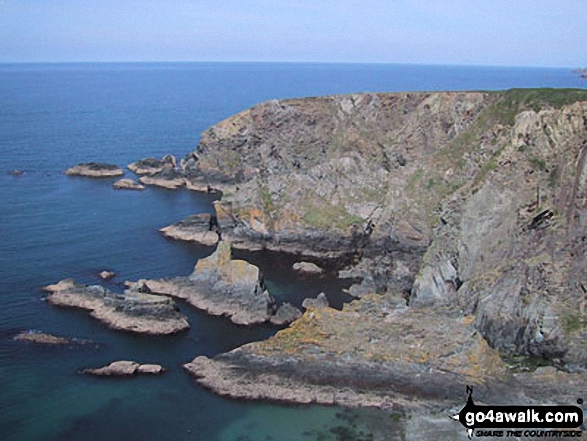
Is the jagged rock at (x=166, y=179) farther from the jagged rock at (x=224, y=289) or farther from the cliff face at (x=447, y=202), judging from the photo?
the jagged rock at (x=224, y=289)

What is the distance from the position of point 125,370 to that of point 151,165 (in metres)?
86.6

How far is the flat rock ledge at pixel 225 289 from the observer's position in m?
64.3

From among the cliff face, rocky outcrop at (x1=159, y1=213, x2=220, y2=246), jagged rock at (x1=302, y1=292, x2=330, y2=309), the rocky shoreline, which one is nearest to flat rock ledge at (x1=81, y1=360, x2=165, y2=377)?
the rocky shoreline

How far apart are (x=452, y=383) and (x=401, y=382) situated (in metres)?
4.09

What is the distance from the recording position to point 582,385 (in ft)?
157

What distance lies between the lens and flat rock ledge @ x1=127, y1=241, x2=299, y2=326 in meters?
64.3

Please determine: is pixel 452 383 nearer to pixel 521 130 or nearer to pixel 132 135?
pixel 521 130

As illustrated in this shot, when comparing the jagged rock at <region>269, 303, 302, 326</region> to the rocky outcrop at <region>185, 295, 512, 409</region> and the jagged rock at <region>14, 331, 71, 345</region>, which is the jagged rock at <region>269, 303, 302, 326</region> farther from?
the jagged rock at <region>14, 331, 71, 345</region>

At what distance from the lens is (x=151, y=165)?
→ 134m

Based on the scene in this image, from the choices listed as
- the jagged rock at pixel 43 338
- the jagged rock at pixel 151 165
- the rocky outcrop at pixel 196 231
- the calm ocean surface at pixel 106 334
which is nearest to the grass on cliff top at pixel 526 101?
the calm ocean surface at pixel 106 334

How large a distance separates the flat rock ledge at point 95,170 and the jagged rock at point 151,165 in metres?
3.63

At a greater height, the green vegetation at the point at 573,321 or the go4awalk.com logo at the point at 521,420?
the green vegetation at the point at 573,321

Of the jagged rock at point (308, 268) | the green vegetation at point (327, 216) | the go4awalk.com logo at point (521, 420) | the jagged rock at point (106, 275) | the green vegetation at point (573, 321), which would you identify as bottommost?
the jagged rock at point (106, 275)

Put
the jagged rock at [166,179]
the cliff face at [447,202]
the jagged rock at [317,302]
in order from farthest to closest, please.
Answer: the jagged rock at [166,179] < the jagged rock at [317,302] < the cliff face at [447,202]
